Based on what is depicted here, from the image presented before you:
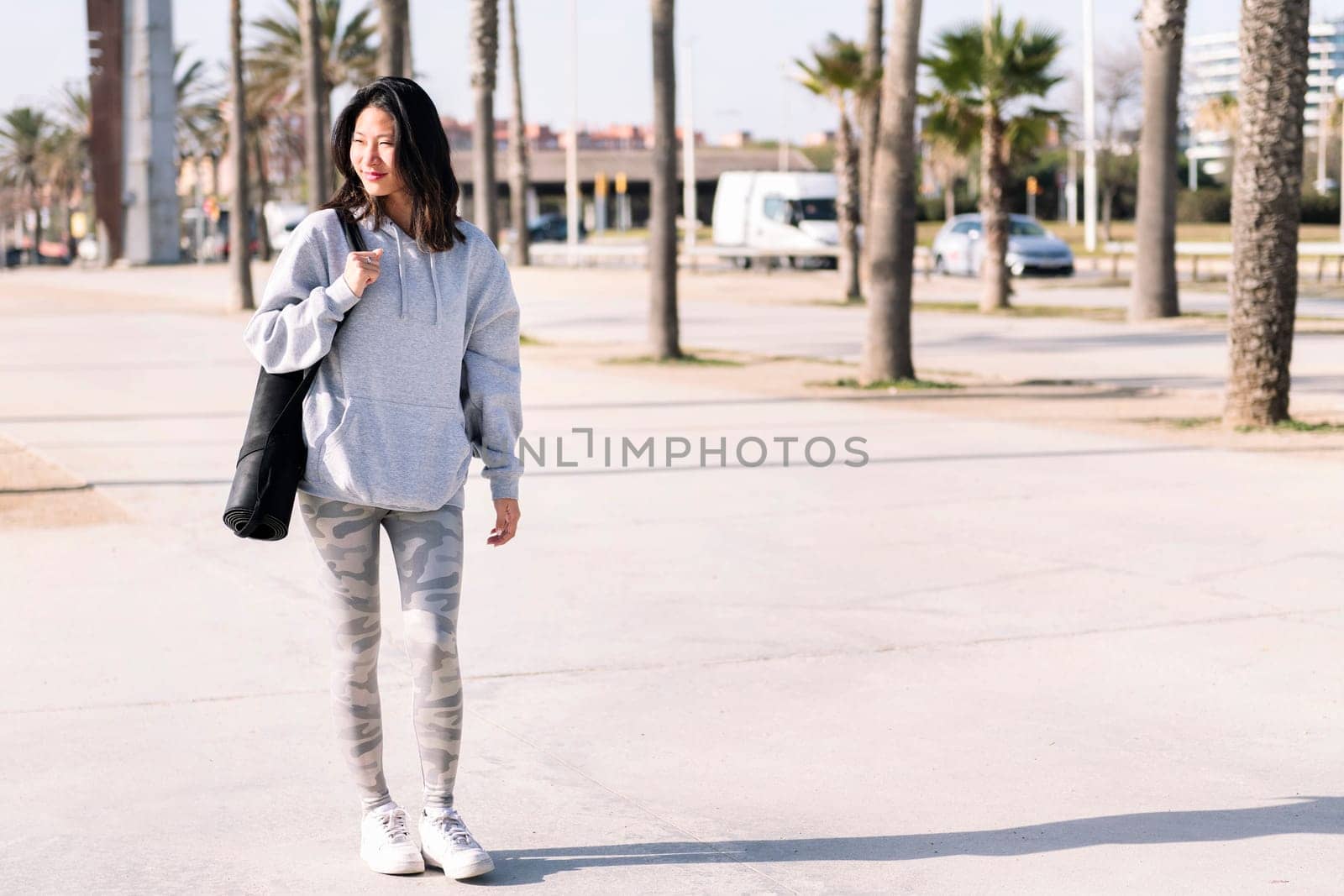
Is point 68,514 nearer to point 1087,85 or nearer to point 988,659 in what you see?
point 988,659

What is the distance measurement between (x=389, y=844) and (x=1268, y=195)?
10.3 metres

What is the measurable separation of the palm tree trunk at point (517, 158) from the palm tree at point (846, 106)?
1631 centimetres

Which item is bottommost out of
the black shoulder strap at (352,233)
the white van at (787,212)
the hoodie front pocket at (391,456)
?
the hoodie front pocket at (391,456)

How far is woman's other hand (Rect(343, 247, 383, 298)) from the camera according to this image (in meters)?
3.93

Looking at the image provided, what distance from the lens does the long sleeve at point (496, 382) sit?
14.0 feet

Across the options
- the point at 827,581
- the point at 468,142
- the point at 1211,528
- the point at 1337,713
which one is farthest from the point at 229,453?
the point at 468,142

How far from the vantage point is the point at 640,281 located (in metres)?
41.2

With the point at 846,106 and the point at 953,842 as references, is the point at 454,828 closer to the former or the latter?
the point at 953,842

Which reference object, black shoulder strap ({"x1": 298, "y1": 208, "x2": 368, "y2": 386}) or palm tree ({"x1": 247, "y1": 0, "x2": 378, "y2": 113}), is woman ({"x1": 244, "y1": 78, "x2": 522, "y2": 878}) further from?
palm tree ({"x1": 247, "y1": 0, "x2": 378, "y2": 113})

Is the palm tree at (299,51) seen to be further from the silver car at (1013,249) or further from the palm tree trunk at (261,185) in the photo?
the silver car at (1013,249)

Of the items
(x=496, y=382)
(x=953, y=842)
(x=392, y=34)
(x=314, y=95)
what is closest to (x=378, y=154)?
(x=496, y=382)

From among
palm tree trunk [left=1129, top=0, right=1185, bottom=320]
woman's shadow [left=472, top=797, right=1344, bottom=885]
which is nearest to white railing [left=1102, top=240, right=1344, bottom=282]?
palm tree trunk [left=1129, top=0, right=1185, bottom=320]

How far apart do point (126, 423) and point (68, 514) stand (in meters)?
4.76

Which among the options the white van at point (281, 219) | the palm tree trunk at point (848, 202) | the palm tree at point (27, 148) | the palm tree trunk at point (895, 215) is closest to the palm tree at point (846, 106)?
the palm tree trunk at point (848, 202)
